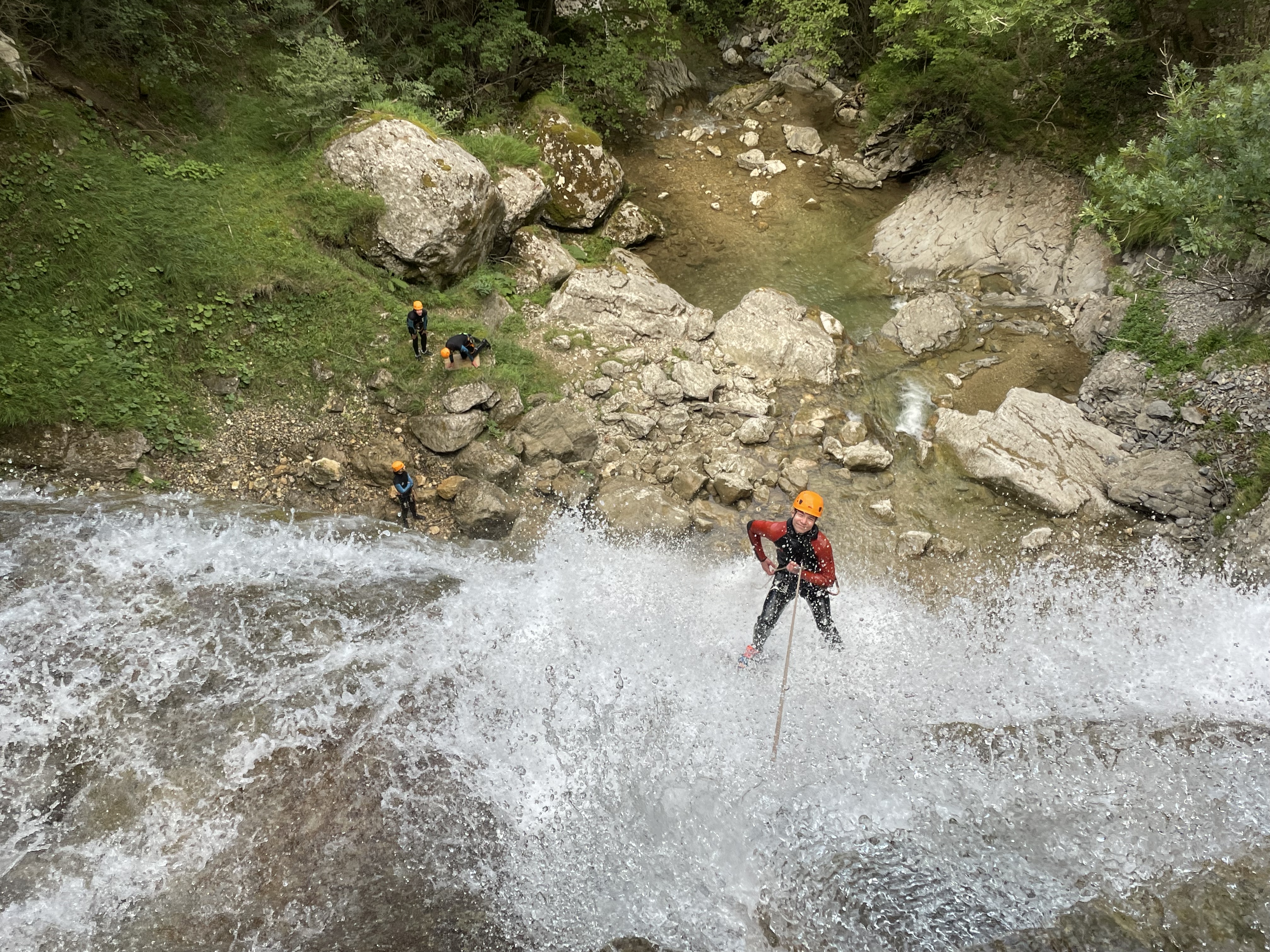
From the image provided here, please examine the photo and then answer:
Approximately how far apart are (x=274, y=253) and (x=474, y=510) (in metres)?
4.90

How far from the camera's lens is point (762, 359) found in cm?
1089

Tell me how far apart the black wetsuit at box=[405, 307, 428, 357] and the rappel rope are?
6.26 m

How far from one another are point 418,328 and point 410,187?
248 centimetres

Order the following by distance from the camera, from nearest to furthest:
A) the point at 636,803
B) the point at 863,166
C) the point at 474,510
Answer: the point at 636,803, the point at 474,510, the point at 863,166

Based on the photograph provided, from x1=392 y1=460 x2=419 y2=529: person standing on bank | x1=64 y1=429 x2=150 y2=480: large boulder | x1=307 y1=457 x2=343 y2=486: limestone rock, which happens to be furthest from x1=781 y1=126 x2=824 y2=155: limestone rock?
x1=64 y1=429 x2=150 y2=480: large boulder

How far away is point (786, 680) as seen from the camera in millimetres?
5992

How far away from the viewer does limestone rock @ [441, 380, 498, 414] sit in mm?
9180

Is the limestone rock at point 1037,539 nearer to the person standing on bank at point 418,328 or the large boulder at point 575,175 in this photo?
the person standing on bank at point 418,328

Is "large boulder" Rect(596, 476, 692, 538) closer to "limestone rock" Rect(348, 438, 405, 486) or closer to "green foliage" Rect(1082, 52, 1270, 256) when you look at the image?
"limestone rock" Rect(348, 438, 405, 486)

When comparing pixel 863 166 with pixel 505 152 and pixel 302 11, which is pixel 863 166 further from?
pixel 302 11

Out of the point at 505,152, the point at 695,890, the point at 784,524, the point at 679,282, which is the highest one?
the point at 505,152

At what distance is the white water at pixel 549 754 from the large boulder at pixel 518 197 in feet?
22.3

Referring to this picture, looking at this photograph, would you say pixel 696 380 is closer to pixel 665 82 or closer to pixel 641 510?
pixel 641 510

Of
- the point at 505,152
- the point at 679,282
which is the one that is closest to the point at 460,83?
the point at 505,152
